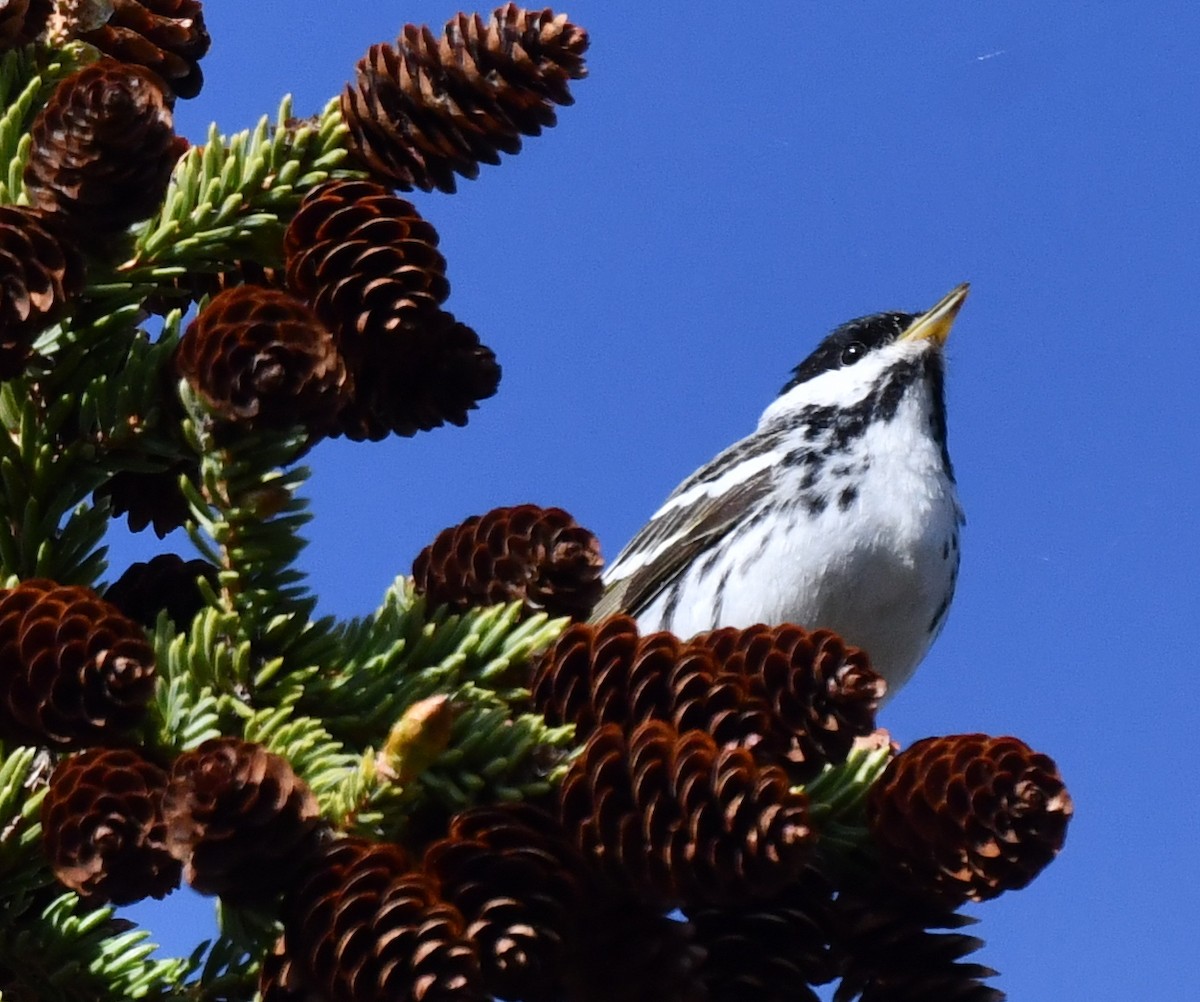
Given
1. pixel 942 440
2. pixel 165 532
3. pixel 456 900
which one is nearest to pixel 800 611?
pixel 942 440

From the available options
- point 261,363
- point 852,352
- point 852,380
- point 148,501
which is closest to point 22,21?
point 148,501

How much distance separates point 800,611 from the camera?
121 inches

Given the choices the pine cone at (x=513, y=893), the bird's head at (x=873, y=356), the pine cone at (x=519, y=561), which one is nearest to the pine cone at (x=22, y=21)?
the pine cone at (x=519, y=561)

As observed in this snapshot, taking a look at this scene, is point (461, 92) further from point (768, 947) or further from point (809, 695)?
point (768, 947)

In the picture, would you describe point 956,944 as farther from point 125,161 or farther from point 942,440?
point 942,440

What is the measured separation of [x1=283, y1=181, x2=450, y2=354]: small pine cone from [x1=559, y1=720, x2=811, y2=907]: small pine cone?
45 centimetres

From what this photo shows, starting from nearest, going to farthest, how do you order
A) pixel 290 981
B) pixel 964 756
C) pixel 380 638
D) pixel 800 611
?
pixel 290 981 < pixel 964 756 < pixel 380 638 < pixel 800 611

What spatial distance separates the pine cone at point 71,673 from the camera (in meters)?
1.10

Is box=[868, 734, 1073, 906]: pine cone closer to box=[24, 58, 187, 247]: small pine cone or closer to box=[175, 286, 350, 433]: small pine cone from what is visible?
box=[175, 286, 350, 433]: small pine cone

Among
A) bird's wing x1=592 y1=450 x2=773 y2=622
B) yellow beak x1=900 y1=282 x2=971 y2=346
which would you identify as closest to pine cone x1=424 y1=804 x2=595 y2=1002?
bird's wing x1=592 y1=450 x2=773 y2=622

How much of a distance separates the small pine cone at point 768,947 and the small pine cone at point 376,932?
0.23 m

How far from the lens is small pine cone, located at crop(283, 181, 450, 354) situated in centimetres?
136

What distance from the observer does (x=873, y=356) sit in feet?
13.1

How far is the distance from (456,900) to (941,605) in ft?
7.50
